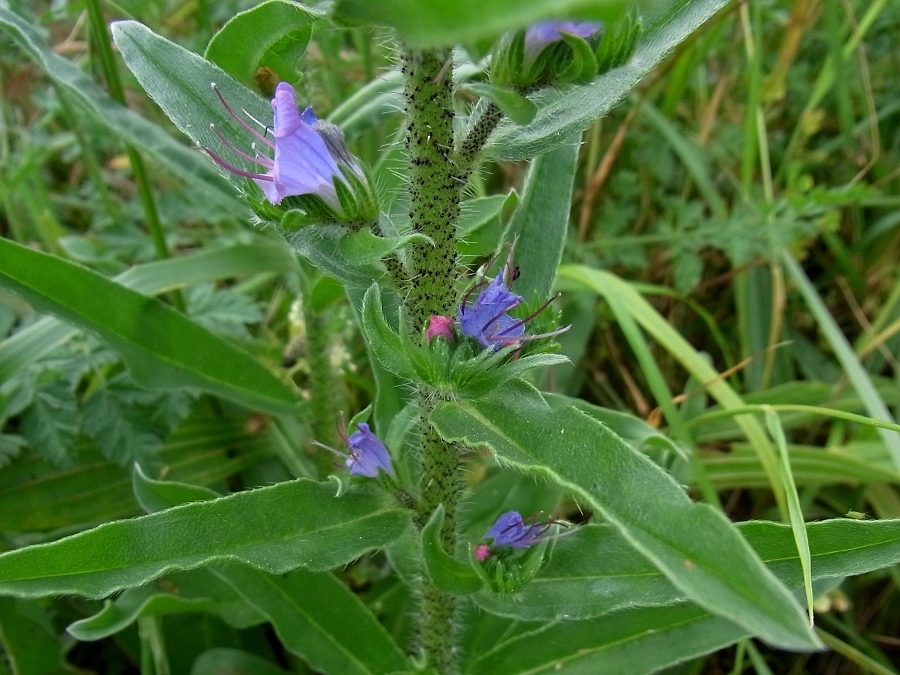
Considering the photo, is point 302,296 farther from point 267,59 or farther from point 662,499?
point 662,499

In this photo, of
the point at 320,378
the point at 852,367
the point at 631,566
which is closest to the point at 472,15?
the point at 631,566

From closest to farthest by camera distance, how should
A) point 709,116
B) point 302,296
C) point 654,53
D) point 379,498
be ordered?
point 654,53 < point 379,498 < point 302,296 < point 709,116

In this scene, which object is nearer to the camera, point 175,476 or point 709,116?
point 175,476

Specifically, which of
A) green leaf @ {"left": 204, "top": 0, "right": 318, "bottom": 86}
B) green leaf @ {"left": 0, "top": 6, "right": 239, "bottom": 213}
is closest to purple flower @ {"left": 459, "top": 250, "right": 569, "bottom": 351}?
green leaf @ {"left": 204, "top": 0, "right": 318, "bottom": 86}

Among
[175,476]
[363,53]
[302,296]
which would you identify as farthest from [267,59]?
[175,476]

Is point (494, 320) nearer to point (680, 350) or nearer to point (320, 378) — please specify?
point (320, 378)

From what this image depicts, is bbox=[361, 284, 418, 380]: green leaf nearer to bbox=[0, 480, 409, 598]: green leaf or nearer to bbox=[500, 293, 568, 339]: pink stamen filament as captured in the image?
bbox=[500, 293, 568, 339]: pink stamen filament
